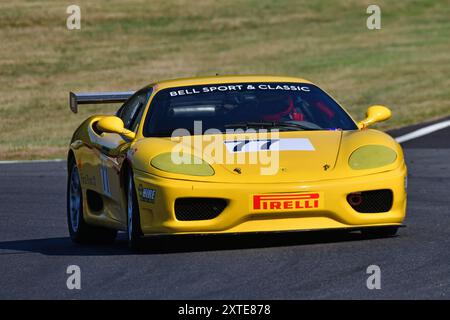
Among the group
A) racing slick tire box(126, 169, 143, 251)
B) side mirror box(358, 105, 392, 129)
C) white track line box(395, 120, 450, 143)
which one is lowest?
white track line box(395, 120, 450, 143)

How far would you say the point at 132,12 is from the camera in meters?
42.2

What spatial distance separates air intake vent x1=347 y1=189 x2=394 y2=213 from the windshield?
3.17 ft

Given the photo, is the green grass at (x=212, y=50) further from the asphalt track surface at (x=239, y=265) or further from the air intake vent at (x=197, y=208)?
the air intake vent at (x=197, y=208)

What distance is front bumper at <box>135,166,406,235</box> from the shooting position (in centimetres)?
880

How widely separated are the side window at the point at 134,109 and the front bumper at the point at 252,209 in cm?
139

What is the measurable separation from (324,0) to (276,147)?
3592 cm

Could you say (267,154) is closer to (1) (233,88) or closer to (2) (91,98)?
(1) (233,88)

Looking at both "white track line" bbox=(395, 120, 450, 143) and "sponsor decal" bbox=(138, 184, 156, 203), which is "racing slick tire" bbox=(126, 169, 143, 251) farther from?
"white track line" bbox=(395, 120, 450, 143)

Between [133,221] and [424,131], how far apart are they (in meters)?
13.2

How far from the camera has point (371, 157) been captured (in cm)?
918

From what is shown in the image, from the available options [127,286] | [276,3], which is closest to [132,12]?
[276,3]

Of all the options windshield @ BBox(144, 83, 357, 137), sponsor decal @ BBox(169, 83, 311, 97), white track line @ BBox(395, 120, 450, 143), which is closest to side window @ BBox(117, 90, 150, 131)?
windshield @ BBox(144, 83, 357, 137)
